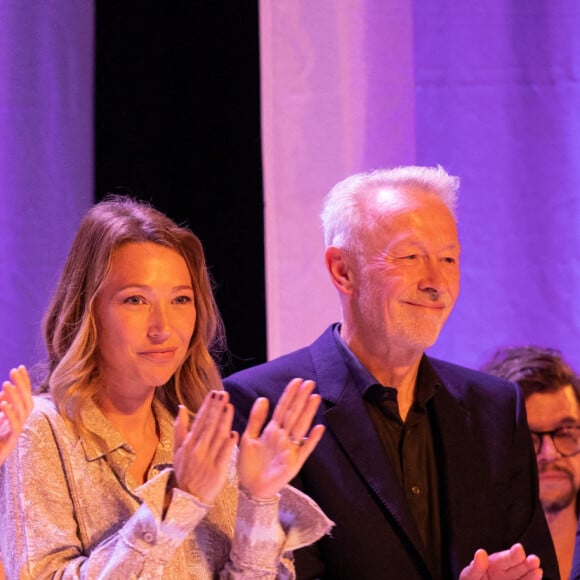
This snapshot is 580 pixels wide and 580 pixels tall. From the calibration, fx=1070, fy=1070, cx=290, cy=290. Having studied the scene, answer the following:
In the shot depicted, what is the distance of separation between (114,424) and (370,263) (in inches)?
33.4

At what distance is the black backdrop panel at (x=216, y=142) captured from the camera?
3582mm

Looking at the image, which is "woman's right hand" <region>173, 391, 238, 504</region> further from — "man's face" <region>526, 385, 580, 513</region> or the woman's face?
"man's face" <region>526, 385, 580, 513</region>

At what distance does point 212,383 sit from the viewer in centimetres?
247

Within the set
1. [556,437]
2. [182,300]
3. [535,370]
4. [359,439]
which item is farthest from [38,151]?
[556,437]

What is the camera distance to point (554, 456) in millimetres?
3209

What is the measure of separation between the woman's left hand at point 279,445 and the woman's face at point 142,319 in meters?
0.29

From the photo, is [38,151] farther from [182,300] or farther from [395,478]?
[395,478]

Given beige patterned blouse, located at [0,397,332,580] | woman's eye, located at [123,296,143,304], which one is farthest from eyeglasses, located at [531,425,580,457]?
woman's eye, located at [123,296,143,304]

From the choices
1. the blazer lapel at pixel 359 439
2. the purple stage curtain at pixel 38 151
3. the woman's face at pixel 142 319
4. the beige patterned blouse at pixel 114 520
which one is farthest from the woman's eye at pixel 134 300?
the purple stage curtain at pixel 38 151

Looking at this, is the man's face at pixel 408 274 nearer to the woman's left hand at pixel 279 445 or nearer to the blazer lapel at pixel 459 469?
the blazer lapel at pixel 459 469

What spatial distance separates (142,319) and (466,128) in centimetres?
177

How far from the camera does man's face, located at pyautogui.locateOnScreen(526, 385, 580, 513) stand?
3201mm

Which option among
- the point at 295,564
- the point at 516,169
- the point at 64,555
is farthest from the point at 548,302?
Answer: the point at 64,555

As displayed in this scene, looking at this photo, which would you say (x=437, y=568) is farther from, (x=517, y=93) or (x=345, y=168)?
(x=517, y=93)
